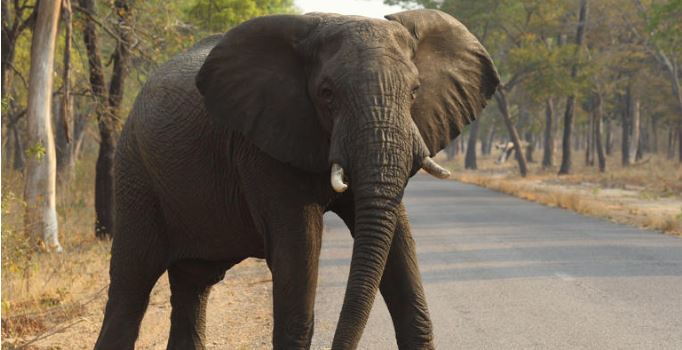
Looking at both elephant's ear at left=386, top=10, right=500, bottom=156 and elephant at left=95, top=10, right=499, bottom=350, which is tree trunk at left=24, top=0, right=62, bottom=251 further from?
elephant's ear at left=386, top=10, right=500, bottom=156

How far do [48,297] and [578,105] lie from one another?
52.2m

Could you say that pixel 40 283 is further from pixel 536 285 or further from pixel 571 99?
pixel 571 99

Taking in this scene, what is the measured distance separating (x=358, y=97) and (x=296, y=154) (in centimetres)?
52

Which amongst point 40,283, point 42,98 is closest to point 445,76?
point 40,283

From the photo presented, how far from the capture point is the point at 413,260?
194 inches

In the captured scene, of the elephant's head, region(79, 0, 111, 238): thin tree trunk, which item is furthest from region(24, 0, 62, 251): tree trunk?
the elephant's head

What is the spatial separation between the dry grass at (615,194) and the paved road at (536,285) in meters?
1.37

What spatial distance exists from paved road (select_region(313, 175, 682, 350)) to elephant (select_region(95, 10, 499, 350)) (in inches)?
97.4

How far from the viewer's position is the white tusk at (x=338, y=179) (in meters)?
4.03

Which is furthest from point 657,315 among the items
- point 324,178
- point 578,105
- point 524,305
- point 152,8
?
point 578,105

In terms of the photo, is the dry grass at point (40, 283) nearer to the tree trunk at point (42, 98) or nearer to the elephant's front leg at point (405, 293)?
the tree trunk at point (42, 98)

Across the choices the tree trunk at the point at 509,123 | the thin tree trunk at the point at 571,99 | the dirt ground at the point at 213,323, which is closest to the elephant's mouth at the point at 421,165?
the dirt ground at the point at 213,323

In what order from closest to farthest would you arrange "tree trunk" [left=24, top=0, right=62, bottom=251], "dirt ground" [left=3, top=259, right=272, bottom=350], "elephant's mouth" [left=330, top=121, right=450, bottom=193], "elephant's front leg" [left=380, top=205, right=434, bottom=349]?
Answer: "elephant's mouth" [left=330, top=121, right=450, bottom=193]
"elephant's front leg" [left=380, top=205, right=434, bottom=349]
"dirt ground" [left=3, top=259, right=272, bottom=350]
"tree trunk" [left=24, top=0, right=62, bottom=251]

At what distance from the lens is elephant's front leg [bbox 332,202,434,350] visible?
15.9ft
